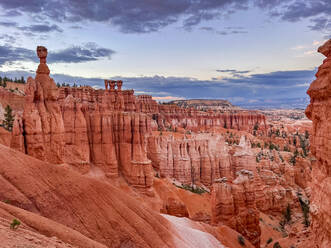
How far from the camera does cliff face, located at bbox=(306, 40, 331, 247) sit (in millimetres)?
11602

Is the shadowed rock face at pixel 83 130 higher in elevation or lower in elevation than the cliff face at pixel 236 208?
higher

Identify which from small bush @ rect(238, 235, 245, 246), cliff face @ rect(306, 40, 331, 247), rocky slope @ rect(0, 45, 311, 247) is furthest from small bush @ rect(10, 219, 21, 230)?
small bush @ rect(238, 235, 245, 246)

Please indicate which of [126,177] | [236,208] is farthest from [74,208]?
[126,177]

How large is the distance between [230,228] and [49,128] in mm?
16243

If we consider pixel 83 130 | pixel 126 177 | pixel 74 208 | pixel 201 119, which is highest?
pixel 83 130

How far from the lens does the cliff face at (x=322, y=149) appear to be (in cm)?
1160

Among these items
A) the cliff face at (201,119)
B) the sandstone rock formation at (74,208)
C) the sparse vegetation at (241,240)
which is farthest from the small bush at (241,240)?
the cliff face at (201,119)

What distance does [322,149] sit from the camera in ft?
40.2

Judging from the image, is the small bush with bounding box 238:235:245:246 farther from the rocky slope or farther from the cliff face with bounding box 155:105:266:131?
the cliff face with bounding box 155:105:266:131

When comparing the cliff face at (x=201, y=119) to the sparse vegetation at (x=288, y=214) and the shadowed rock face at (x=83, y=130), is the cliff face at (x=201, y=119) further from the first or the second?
the sparse vegetation at (x=288, y=214)

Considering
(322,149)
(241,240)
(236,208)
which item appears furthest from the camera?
(236,208)

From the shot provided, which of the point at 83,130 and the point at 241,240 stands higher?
the point at 83,130

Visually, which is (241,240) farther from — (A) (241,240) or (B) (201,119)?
(B) (201,119)

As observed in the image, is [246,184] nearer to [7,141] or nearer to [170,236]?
[170,236]
